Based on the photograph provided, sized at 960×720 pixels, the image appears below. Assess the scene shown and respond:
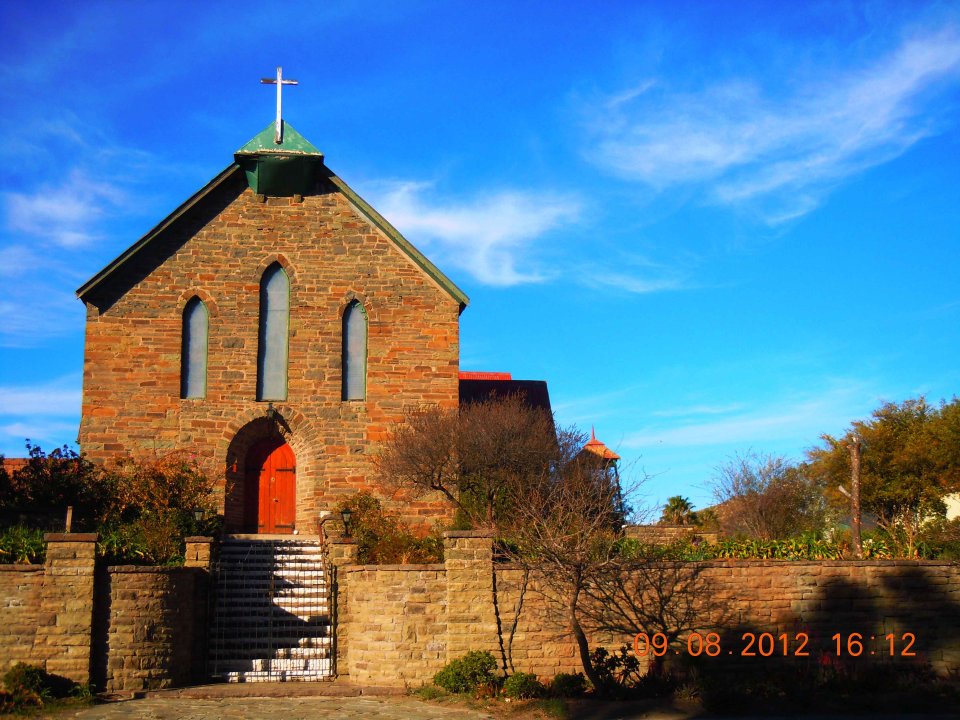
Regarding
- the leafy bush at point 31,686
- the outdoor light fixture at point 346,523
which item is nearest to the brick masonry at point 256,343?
the outdoor light fixture at point 346,523

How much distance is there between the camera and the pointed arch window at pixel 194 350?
82.0ft

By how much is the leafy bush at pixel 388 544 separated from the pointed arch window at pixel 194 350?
576 centimetres

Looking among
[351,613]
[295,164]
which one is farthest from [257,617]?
[295,164]

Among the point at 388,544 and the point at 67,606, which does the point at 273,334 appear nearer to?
the point at 388,544

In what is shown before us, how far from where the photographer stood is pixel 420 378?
25.5 m

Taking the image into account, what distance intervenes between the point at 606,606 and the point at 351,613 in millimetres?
4613

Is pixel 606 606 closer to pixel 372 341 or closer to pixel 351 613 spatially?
pixel 351 613

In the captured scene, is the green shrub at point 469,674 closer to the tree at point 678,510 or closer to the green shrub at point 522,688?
the green shrub at point 522,688

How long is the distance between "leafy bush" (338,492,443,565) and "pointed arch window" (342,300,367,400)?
13.3 ft

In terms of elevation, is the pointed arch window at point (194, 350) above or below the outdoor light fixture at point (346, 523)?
above

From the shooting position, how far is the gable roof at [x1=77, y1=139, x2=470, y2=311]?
2511 centimetres

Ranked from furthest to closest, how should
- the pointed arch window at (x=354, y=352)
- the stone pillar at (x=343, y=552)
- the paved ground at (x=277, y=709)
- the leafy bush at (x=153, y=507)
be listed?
1. the pointed arch window at (x=354, y=352)
2. the stone pillar at (x=343, y=552)
3. the leafy bush at (x=153, y=507)
4. the paved ground at (x=277, y=709)

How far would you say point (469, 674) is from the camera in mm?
16281

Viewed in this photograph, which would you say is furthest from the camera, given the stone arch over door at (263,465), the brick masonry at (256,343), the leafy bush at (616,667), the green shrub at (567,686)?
the stone arch over door at (263,465)
